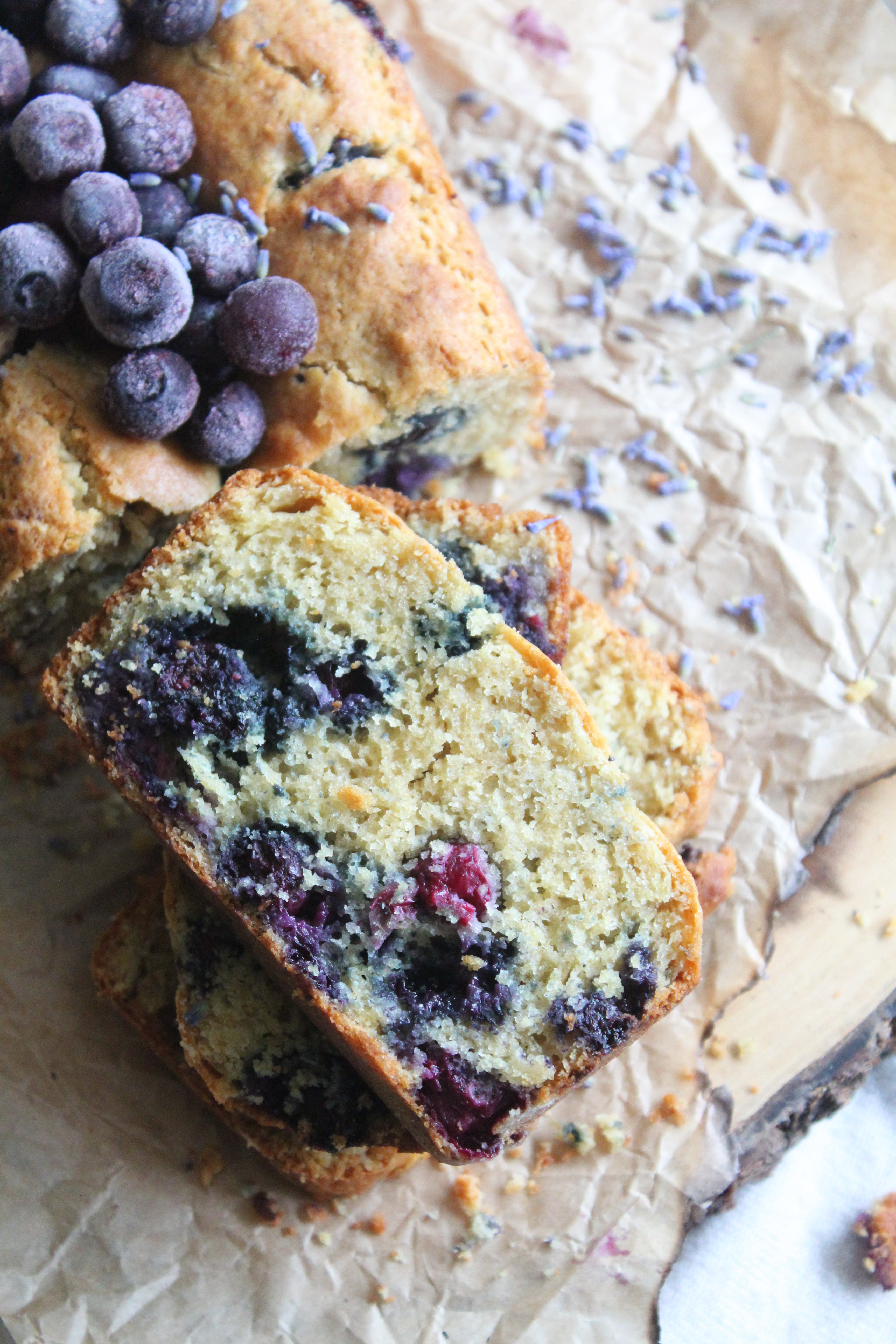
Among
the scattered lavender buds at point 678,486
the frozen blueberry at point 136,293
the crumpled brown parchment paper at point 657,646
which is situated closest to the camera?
the frozen blueberry at point 136,293

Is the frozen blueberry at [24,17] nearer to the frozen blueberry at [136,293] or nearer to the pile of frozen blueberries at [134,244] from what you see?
the pile of frozen blueberries at [134,244]

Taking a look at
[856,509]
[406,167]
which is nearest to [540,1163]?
[856,509]

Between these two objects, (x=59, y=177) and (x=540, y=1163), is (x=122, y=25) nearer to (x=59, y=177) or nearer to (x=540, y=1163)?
(x=59, y=177)

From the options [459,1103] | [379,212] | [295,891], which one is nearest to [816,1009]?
[459,1103]

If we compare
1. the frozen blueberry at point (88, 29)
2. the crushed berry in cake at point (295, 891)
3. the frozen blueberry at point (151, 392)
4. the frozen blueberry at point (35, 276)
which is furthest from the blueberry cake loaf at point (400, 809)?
the frozen blueberry at point (88, 29)

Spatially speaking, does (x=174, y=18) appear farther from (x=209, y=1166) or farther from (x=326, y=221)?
A: (x=209, y=1166)

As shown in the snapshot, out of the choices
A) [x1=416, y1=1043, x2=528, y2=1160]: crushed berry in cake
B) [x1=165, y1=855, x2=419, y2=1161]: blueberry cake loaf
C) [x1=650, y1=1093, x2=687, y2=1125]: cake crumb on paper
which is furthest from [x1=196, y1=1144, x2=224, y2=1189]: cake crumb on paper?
[x1=650, y1=1093, x2=687, y2=1125]: cake crumb on paper
